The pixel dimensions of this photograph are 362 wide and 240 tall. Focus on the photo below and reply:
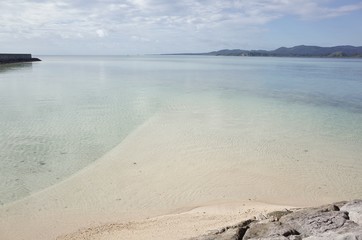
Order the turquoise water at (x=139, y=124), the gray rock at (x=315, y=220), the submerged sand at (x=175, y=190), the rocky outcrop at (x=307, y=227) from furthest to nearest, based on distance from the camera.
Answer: the turquoise water at (x=139, y=124), the submerged sand at (x=175, y=190), the gray rock at (x=315, y=220), the rocky outcrop at (x=307, y=227)

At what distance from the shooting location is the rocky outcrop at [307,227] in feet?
13.1

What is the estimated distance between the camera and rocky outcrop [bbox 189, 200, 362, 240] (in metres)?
4.00

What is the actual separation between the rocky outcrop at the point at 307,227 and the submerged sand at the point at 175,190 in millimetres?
1094

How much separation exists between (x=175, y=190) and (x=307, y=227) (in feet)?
14.1

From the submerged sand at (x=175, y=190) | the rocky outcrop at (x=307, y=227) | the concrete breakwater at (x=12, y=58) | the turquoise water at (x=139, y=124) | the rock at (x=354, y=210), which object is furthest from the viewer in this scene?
the concrete breakwater at (x=12, y=58)

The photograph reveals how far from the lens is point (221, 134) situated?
43.3ft

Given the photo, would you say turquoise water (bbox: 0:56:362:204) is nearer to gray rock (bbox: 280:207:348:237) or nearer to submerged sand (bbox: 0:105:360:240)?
submerged sand (bbox: 0:105:360:240)

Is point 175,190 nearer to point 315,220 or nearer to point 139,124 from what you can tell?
point 315,220

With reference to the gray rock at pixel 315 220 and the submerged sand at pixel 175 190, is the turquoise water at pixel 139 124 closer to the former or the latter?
the submerged sand at pixel 175 190

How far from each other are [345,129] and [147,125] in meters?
8.19

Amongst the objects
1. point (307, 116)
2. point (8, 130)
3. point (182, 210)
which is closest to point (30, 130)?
point (8, 130)

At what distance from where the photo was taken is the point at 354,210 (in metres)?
4.61

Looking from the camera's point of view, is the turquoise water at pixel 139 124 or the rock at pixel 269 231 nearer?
the rock at pixel 269 231

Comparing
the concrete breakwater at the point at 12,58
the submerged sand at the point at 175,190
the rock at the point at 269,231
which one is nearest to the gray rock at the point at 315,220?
the rock at the point at 269,231
